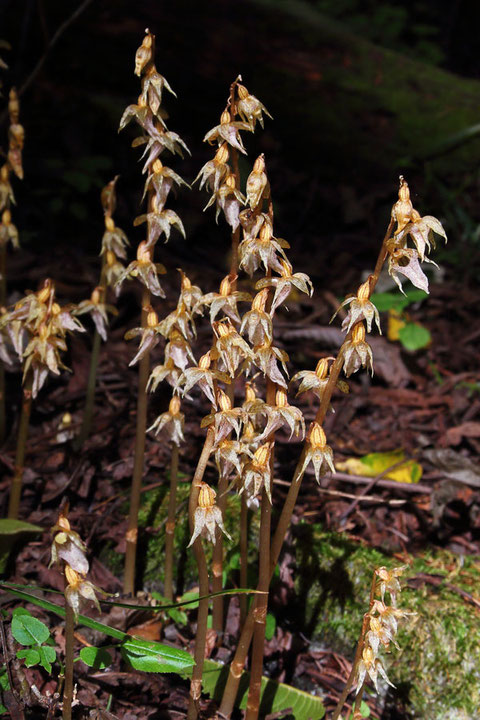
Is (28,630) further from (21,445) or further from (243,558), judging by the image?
(21,445)

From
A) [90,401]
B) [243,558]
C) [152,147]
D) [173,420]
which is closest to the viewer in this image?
[152,147]

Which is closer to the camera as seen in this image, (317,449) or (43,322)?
(317,449)

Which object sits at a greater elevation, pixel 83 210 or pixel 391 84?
pixel 391 84

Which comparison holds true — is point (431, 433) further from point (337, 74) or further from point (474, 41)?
point (474, 41)

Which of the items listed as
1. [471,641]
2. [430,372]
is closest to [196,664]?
[471,641]

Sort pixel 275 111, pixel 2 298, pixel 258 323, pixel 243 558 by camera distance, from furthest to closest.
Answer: pixel 275 111
pixel 2 298
pixel 243 558
pixel 258 323

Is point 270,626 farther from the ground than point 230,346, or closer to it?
closer to it

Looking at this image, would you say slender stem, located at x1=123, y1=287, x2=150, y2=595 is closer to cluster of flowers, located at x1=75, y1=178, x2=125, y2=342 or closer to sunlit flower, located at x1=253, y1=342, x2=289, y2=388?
cluster of flowers, located at x1=75, y1=178, x2=125, y2=342

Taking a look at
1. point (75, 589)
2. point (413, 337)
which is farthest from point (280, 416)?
point (413, 337)
